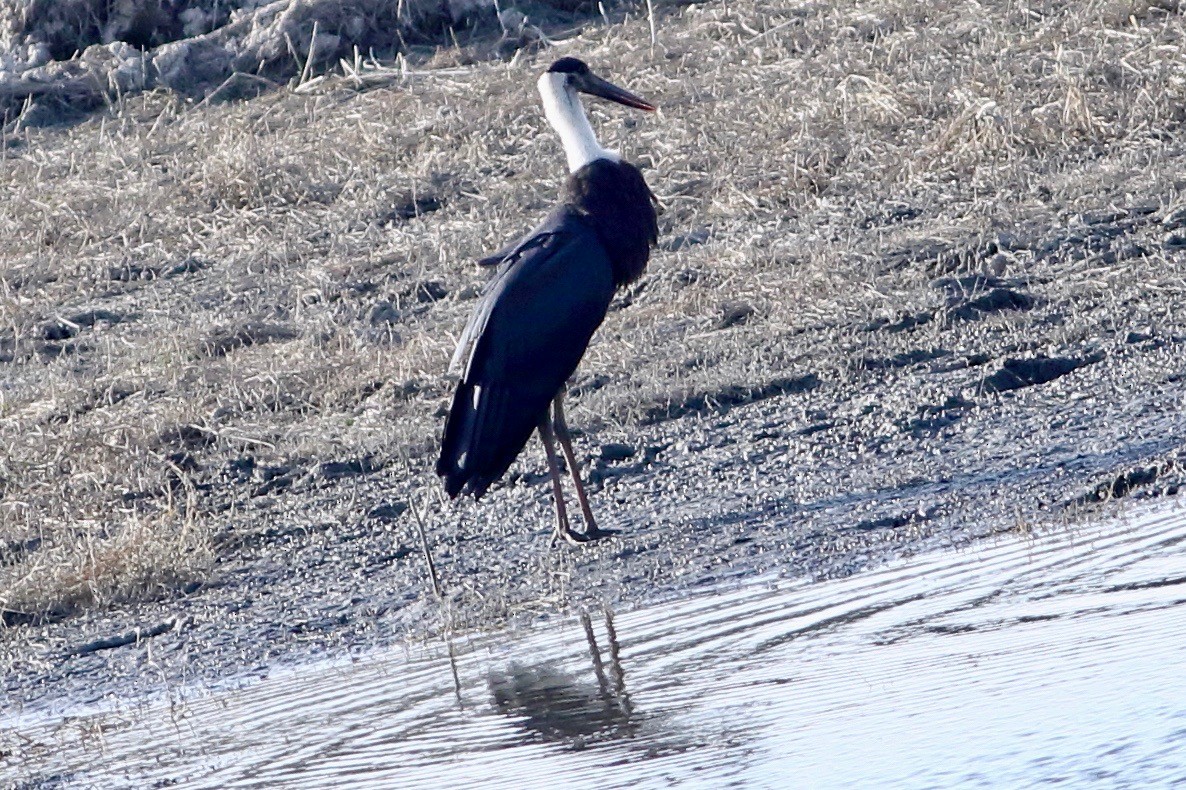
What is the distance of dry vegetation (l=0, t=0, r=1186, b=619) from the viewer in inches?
268

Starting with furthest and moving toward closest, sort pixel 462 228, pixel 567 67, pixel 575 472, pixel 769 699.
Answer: pixel 462 228 → pixel 567 67 → pixel 575 472 → pixel 769 699

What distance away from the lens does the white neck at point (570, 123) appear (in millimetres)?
6391

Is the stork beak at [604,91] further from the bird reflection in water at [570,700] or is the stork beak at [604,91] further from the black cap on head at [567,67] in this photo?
the bird reflection in water at [570,700]

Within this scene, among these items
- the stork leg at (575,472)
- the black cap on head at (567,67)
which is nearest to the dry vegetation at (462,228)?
the stork leg at (575,472)

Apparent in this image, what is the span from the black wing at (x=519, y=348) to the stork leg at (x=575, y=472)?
14cm

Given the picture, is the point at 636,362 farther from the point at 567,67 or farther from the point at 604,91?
the point at 567,67

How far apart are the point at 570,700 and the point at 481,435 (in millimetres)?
1320

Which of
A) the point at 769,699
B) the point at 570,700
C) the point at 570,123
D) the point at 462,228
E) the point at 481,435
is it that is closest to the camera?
the point at 769,699

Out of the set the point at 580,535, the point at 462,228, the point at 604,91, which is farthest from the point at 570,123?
the point at 462,228

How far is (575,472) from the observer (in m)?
5.94

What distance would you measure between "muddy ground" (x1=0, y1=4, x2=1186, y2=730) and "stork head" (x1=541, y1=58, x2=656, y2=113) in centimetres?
86

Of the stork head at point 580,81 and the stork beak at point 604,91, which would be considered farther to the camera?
the stork beak at point 604,91

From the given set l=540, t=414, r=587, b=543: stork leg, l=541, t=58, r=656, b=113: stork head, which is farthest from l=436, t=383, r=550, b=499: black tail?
l=541, t=58, r=656, b=113: stork head

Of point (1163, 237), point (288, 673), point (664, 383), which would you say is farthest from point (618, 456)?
point (1163, 237)
